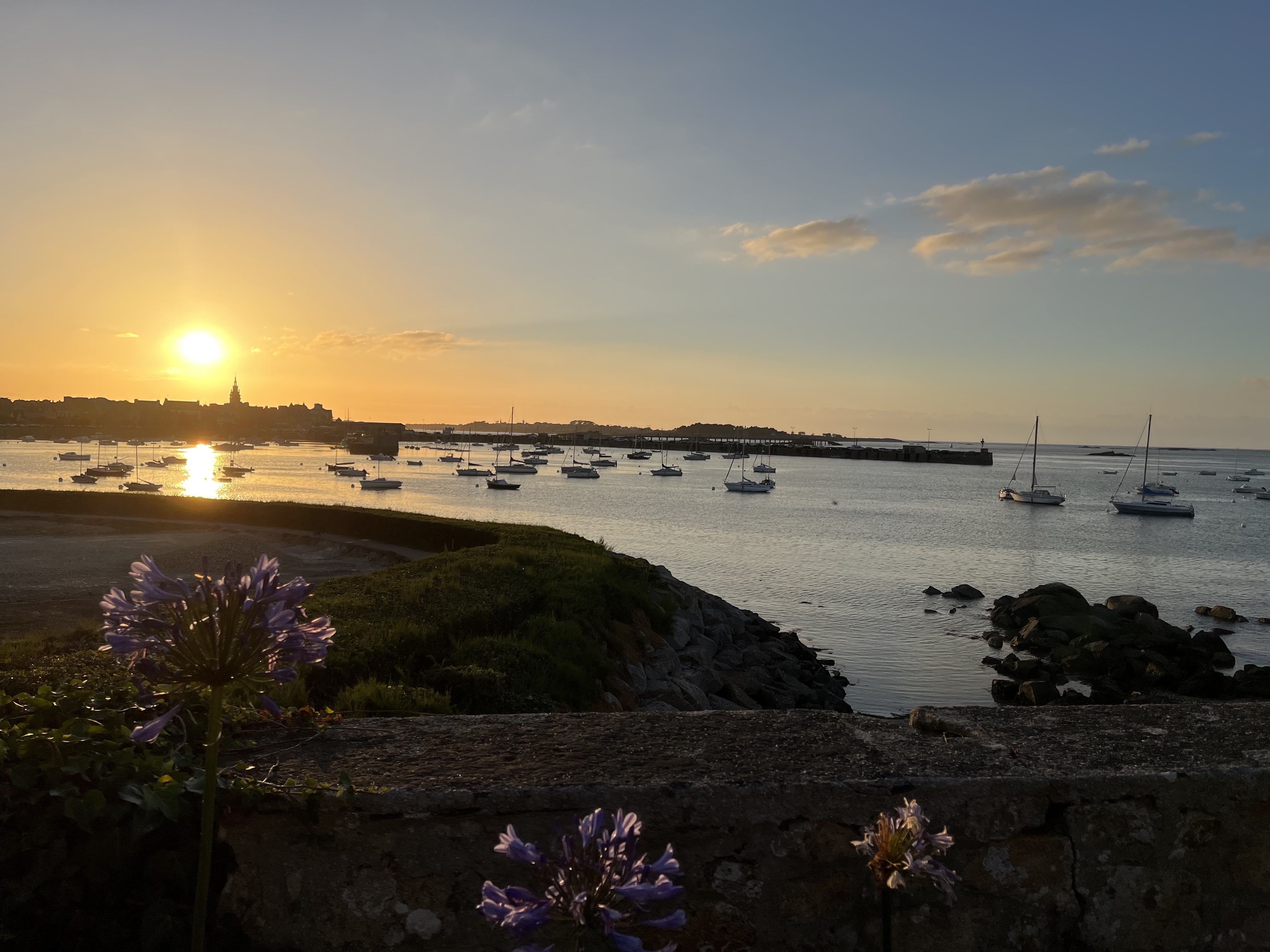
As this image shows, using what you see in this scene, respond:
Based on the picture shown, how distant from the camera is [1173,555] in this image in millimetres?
50406

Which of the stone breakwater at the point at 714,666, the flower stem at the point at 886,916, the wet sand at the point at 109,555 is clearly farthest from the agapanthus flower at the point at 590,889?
the wet sand at the point at 109,555

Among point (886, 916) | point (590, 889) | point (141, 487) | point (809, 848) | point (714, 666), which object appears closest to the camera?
point (590, 889)

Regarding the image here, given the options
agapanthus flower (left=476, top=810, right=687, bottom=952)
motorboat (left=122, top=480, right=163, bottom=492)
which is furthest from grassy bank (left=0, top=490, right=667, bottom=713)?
motorboat (left=122, top=480, right=163, bottom=492)

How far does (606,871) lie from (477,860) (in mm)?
1355

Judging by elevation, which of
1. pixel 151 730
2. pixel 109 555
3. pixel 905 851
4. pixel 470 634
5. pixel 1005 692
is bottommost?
pixel 1005 692

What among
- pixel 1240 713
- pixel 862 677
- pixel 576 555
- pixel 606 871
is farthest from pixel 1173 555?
pixel 606 871

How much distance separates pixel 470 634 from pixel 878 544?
43.4 metres

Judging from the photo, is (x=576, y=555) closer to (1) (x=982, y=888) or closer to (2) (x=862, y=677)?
(2) (x=862, y=677)

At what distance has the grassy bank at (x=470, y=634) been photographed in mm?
6469

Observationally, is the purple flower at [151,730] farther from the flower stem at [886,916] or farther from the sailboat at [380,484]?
the sailboat at [380,484]

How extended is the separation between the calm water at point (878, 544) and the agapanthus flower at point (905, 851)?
17359 millimetres

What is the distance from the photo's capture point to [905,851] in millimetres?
1825

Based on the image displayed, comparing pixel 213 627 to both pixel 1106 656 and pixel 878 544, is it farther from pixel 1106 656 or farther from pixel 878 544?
pixel 878 544

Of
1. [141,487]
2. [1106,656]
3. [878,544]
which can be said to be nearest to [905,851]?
[1106,656]
